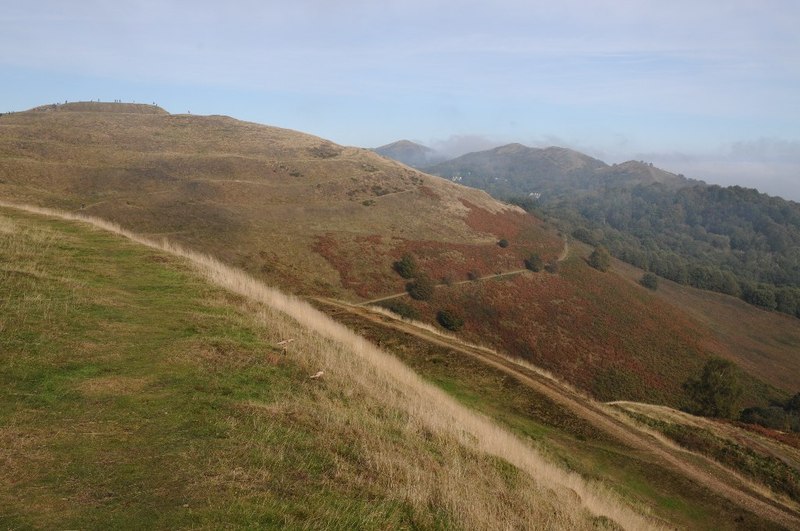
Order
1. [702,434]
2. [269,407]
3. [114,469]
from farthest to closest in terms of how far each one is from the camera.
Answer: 1. [702,434]
2. [269,407]
3. [114,469]

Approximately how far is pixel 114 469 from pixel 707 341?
78912 mm

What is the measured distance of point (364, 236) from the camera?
69.3m

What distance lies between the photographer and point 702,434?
1988 cm

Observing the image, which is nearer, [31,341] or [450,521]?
[450,521]

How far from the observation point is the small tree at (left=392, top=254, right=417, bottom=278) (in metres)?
64.2

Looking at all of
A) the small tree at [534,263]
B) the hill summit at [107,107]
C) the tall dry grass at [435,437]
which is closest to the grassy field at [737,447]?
the tall dry grass at [435,437]

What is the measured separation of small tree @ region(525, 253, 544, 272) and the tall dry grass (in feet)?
206

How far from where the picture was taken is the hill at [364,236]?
56.4m

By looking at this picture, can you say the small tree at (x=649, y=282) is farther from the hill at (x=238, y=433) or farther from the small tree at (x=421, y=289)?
the hill at (x=238, y=433)

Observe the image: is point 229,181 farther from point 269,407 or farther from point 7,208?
point 269,407

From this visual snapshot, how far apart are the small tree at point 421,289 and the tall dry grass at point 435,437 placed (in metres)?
42.9

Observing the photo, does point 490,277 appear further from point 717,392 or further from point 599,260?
point 717,392

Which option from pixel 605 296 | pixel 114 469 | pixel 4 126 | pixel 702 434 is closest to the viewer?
pixel 114 469

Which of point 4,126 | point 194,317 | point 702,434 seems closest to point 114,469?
point 194,317
